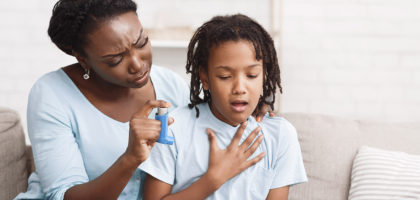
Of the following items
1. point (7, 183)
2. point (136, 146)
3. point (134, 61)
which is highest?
point (134, 61)

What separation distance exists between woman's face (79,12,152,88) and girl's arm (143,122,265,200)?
0.92 ft

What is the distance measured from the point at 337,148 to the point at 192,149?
666 millimetres

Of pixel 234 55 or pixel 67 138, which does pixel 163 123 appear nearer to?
pixel 234 55

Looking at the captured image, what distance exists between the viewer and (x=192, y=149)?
1229mm

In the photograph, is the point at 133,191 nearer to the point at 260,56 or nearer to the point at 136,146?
the point at 136,146

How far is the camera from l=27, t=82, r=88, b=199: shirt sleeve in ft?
4.03

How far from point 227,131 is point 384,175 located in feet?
2.04

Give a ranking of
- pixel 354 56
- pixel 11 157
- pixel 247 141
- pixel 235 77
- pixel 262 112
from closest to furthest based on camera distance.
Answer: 1. pixel 235 77
2. pixel 247 141
3. pixel 262 112
4. pixel 11 157
5. pixel 354 56

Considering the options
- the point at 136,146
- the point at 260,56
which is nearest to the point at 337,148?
the point at 260,56

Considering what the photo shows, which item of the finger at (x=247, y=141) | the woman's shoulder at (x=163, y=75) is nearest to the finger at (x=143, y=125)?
the finger at (x=247, y=141)

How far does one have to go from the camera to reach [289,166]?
4.13 ft

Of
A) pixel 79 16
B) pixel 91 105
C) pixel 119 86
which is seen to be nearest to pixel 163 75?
pixel 119 86

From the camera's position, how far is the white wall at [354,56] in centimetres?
265

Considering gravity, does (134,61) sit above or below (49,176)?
above
